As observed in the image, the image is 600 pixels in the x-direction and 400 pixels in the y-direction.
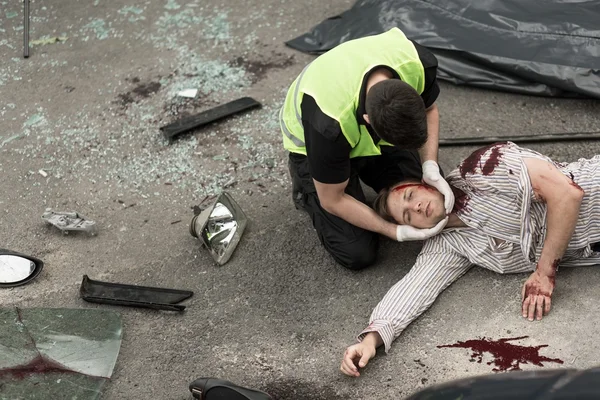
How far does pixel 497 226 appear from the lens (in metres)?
3.07

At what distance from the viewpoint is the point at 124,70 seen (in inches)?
182

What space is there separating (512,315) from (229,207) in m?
1.41

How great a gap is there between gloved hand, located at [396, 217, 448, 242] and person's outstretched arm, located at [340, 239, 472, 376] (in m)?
0.12

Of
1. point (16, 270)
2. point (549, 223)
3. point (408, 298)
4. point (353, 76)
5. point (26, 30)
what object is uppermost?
point (353, 76)

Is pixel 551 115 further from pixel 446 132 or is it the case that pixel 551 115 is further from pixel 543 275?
pixel 543 275

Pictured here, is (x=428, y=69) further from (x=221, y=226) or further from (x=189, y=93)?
(x=189, y=93)

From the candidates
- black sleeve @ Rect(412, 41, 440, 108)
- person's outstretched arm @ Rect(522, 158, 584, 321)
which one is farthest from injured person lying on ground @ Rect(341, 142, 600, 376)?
black sleeve @ Rect(412, 41, 440, 108)

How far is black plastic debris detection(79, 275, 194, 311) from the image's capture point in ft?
10.5

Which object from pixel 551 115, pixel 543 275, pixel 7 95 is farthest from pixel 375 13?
pixel 7 95

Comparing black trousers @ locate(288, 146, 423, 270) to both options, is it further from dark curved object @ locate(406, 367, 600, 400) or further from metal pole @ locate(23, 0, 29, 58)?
metal pole @ locate(23, 0, 29, 58)

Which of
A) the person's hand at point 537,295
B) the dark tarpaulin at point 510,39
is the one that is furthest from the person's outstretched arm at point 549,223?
the dark tarpaulin at point 510,39

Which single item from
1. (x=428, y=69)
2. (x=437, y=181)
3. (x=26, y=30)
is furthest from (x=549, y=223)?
(x=26, y=30)

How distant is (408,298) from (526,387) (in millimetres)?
1454

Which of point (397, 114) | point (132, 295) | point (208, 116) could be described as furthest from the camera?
point (208, 116)
